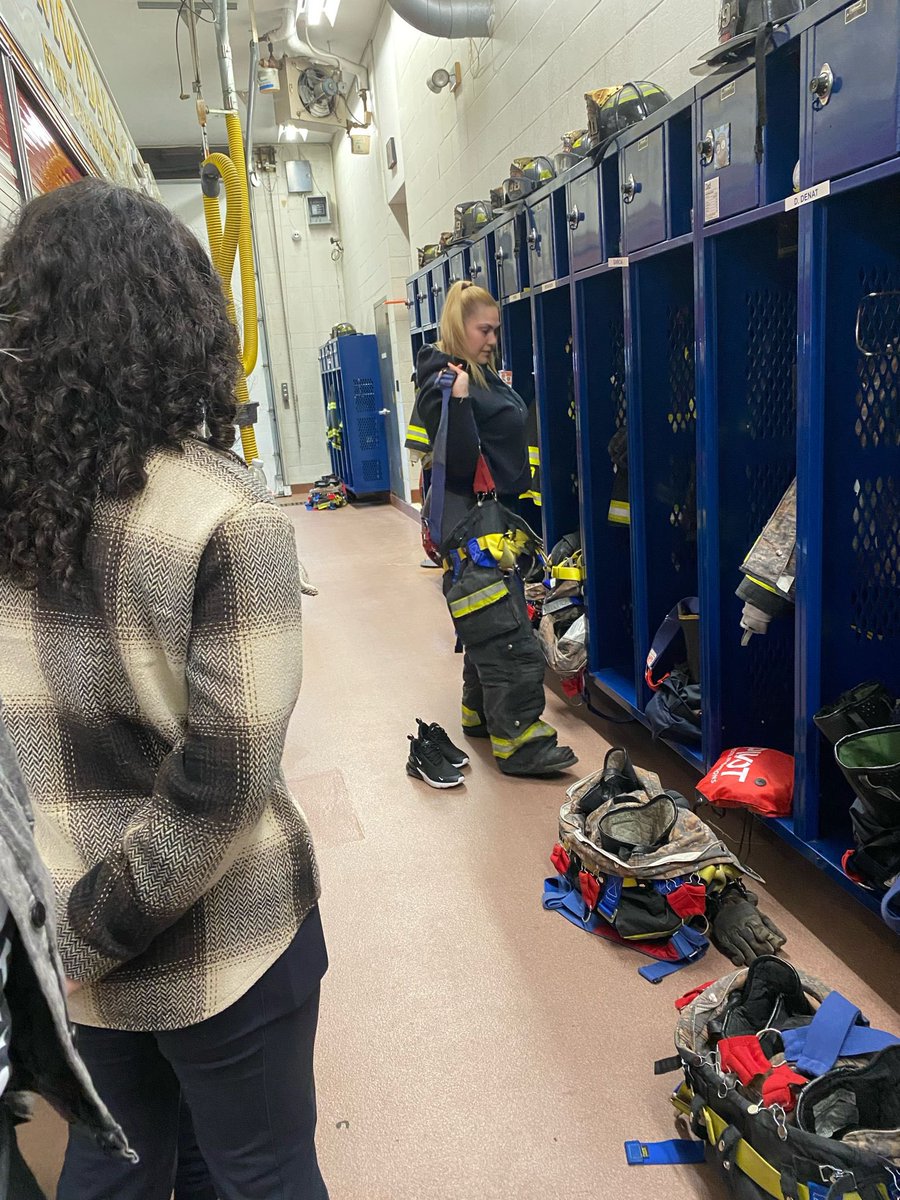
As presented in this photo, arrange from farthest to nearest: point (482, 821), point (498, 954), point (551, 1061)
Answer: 1. point (482, 821)
2. point (498, 954)
3. point (551, 1061)

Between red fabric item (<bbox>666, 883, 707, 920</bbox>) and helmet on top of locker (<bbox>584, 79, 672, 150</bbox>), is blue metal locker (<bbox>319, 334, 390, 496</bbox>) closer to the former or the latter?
helmet on top of locker (<bbox>584, 79, 672, 150</bbox>)

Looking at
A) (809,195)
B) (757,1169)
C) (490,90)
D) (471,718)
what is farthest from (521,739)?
(490,90)

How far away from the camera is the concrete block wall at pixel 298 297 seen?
1116 cm

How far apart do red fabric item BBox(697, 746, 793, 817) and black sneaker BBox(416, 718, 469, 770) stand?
109 cm

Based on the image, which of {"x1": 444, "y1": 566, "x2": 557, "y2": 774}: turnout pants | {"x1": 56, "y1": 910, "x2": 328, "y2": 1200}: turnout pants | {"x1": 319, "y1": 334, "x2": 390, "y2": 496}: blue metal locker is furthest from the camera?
{"x1": 319, "y1": 334, "x2": 390, "y2": 496}: blue metal locker

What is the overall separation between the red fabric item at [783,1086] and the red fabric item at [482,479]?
199cm

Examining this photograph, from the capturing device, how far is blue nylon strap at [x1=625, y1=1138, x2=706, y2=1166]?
1563 millimetres

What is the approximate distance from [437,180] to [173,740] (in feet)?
21.7

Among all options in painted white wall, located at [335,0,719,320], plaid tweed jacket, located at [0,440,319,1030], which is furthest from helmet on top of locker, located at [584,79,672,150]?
plaid tweed jacket, located at [0,440,319,1030]

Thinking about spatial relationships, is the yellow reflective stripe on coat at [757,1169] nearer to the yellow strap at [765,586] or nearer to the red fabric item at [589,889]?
the red fabric item at [589,889]

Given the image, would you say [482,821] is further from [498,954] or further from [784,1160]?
[784,1160]

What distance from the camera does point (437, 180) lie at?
6.58 meters

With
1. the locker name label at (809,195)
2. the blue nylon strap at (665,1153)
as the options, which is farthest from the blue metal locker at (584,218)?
the blue nylon strap at (665,1153)

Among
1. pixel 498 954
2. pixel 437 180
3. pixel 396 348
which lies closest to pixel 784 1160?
pixel 498 954
